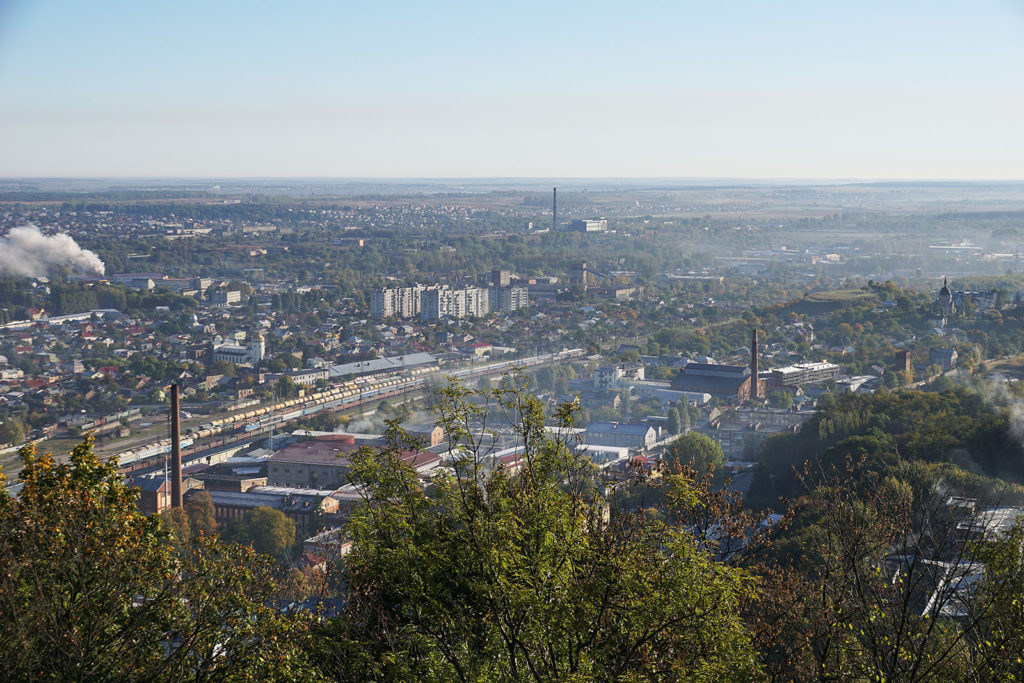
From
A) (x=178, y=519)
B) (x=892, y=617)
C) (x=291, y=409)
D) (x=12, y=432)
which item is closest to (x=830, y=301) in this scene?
(x=291, y=409)

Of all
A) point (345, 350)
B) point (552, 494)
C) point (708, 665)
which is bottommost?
point (345, 350)

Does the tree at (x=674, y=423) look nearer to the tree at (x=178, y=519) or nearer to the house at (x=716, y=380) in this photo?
the house at (x=716, y=380)

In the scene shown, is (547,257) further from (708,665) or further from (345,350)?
(708,665)

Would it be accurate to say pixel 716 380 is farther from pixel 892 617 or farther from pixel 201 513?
pixel 892 617

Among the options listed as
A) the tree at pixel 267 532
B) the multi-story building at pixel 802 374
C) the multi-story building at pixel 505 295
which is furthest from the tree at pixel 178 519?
the multi-story building at pixel 505 295

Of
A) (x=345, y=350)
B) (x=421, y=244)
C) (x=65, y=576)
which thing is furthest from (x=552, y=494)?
(x=421, y=244)

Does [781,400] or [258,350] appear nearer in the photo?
[781,400]
